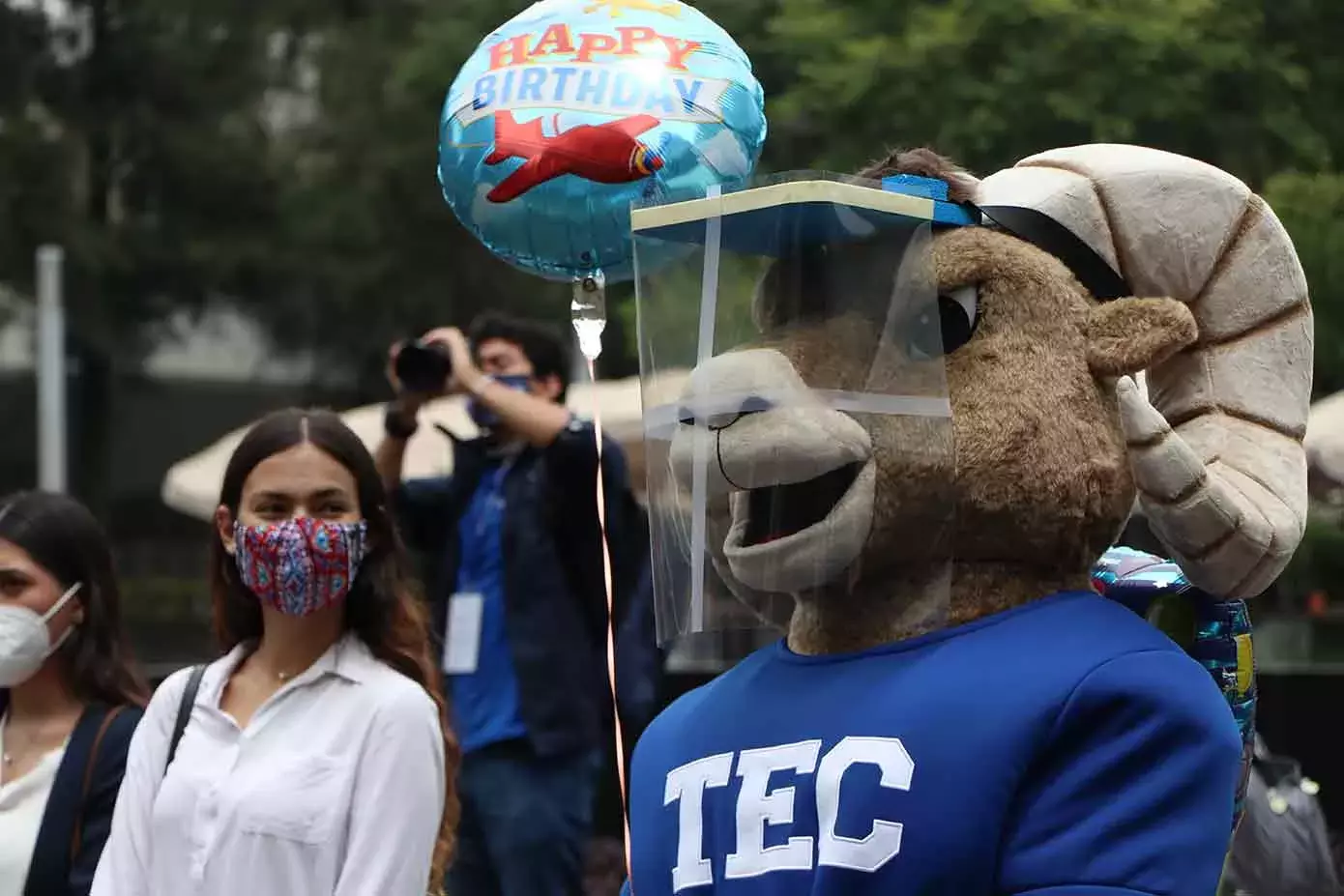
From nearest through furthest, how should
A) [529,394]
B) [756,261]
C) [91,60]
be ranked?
[756,261]
[529,394]
[91,60]

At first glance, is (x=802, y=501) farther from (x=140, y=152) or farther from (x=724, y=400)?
(x=140, y=152)

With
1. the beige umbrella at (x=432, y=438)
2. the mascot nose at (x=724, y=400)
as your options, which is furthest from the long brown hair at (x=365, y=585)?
the beige umbrella at (x=432, y=438)

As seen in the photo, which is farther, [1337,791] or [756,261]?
[1337,791]

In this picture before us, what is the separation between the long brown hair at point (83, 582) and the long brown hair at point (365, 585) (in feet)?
1.36

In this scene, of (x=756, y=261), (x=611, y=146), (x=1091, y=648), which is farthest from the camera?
(x=611, y=146)

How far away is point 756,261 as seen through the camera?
8.33ft

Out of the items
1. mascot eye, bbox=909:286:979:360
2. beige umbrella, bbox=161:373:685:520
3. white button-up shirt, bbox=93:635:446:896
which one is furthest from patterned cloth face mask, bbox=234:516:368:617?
beige umbrella, bbox=161:373:685:520

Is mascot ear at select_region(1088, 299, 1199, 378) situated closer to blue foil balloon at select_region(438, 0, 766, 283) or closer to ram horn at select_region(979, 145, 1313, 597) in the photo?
ram horn at select_region(979, 145, 1313, 597)

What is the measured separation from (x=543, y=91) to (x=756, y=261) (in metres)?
0.79

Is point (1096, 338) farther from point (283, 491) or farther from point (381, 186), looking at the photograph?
point (381, 186)

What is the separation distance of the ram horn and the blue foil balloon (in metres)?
0.67

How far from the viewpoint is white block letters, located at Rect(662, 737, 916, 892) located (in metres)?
2.29

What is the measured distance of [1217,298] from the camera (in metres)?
2.57

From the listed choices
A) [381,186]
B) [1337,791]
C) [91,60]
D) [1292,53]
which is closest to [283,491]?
[1337,791]
